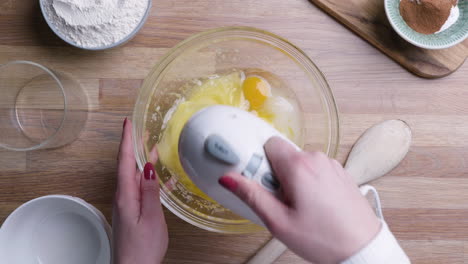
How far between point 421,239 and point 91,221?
80cm

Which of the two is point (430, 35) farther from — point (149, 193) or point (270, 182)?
point (149, 193)

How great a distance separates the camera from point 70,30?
3.07ft

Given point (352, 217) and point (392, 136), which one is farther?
point (392, 136)

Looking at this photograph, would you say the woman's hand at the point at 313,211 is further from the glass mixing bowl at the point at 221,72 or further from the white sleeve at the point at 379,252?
the glass mixing bowl at the point at 221,72

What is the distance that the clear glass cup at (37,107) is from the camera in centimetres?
97

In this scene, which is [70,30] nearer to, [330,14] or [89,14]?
[89,14]

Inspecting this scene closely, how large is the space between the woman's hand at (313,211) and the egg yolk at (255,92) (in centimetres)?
29

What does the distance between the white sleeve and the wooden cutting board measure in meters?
0.49

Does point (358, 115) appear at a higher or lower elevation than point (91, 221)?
higher

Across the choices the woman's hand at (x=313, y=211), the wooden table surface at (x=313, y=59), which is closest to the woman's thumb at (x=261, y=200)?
the woman's hand at (x=313, y=211)

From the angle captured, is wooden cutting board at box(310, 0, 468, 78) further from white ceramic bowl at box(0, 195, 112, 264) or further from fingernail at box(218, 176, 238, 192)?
white ceramic bowl at box(0, 195, 112, 264)

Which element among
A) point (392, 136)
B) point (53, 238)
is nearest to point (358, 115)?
point (392, 136)

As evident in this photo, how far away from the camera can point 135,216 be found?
85 cm

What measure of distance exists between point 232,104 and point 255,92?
0.06 m
